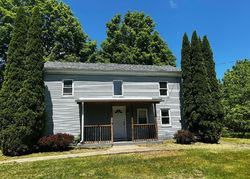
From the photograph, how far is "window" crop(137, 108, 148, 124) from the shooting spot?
18.3 metres

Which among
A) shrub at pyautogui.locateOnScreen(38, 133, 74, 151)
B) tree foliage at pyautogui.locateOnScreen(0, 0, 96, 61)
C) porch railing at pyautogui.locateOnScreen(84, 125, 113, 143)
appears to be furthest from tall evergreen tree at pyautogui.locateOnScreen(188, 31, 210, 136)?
tree foliage at pyautogui.locateOnScreen(0, 0, 96, 61)

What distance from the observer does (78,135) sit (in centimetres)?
1673

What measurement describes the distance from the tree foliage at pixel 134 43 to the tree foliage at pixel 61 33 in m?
2.70

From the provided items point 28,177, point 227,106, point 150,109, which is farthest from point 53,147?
point 227,106

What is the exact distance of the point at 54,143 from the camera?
13.6 metres

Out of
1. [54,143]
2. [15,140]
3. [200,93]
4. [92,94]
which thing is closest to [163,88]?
[200,93]

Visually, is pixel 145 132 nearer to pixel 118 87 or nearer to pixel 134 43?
pixel 118 87

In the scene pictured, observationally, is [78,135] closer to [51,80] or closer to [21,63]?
[51,80]

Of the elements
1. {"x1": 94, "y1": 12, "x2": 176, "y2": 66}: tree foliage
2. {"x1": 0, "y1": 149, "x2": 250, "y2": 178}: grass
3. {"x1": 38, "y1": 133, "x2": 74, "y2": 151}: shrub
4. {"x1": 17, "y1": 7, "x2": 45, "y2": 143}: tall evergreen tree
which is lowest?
{"x1": 0, "y1": 149, "x2": 250, "y2": 178}: grass

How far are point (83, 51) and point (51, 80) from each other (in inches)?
623

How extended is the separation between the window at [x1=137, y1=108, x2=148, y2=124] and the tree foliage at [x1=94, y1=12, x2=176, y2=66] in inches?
550

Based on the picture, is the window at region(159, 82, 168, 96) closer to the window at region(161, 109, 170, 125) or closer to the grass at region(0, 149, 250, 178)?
the window at region(161, 109, 170, 125)

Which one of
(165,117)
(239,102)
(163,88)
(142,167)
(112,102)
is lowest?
(142,167)

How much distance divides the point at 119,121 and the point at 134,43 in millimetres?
18736
